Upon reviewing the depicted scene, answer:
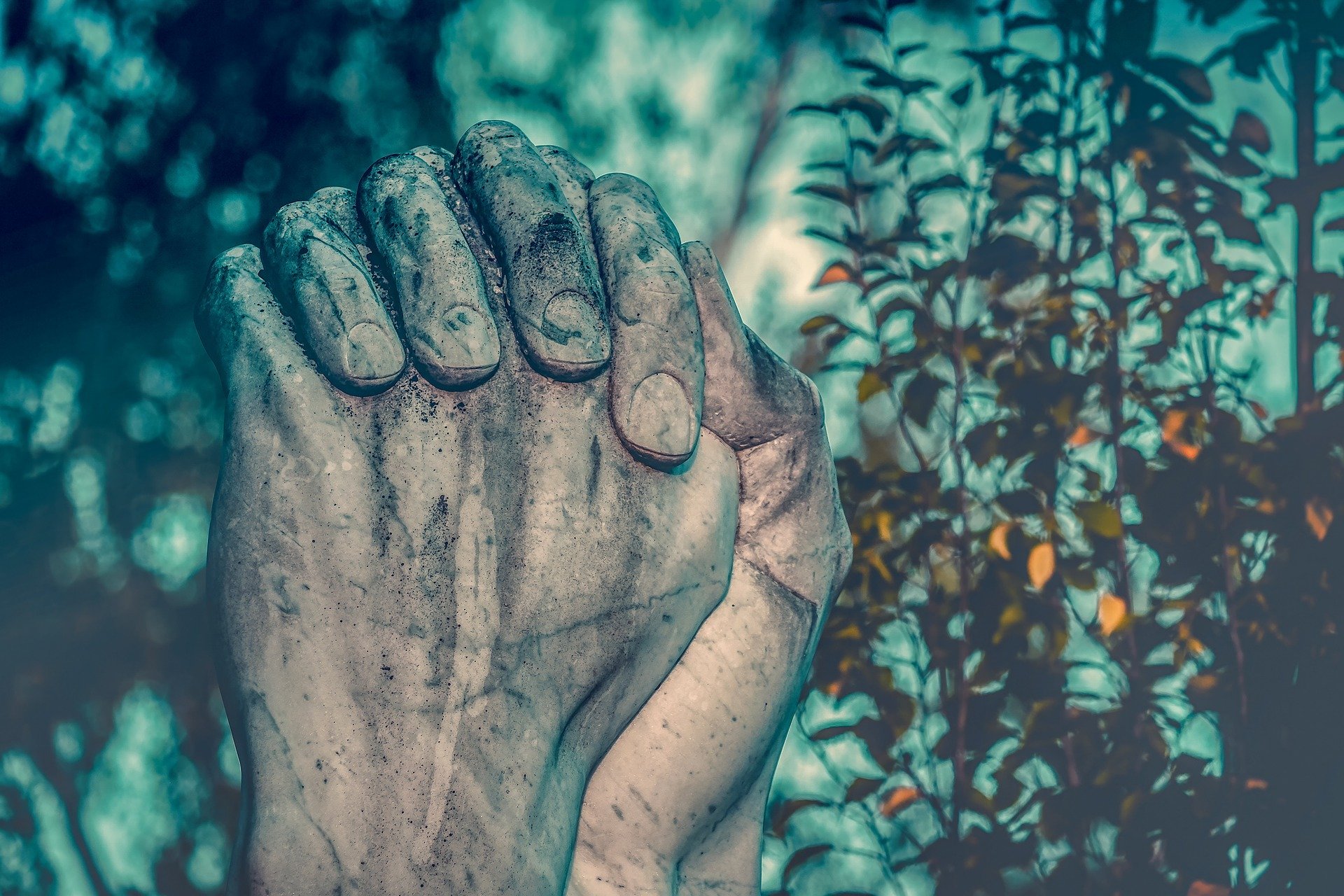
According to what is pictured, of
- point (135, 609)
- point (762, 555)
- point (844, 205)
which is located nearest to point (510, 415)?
point (762, 555)

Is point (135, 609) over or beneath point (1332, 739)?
beneath

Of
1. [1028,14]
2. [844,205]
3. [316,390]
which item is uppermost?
[1028,14]

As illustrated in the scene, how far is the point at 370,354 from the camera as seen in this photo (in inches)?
28.8

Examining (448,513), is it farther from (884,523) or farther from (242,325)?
(884,523)

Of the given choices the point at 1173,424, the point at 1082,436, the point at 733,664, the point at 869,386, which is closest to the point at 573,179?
the point at 733,664

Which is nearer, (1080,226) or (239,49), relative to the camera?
(1080,226)

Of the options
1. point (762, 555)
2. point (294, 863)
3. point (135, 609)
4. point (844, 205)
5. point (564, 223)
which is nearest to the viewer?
point (294, 863)

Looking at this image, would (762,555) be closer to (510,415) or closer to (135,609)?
(510,415)

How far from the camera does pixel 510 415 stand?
0.79 meters

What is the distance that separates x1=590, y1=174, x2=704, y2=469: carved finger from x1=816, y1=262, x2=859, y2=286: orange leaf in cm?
122

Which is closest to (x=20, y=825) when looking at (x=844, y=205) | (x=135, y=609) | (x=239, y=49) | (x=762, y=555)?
(x=135, y=609)

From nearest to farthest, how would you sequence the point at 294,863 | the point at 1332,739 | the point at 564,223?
the point at 294,863
the point at 564,223
the point at 1332,739

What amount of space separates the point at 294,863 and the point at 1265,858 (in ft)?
5.85

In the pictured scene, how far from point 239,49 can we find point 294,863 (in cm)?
268
